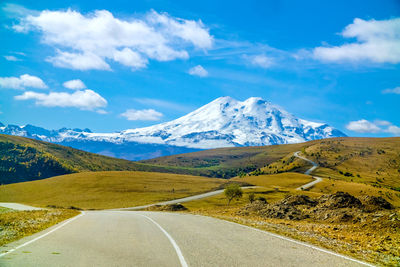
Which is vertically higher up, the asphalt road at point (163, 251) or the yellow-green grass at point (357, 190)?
the asphalt road at point (163, 251)

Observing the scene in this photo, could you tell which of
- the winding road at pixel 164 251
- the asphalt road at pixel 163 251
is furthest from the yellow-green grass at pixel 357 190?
the asphalt road at pixel 163 251

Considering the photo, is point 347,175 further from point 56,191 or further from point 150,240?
point 150,240

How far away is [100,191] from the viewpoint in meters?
104

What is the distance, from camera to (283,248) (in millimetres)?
11969

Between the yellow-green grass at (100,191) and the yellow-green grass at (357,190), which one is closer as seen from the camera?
the yellow-green grass at (100,191)

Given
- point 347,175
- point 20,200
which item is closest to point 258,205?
point 20,200

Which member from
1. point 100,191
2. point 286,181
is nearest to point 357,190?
point 286,181

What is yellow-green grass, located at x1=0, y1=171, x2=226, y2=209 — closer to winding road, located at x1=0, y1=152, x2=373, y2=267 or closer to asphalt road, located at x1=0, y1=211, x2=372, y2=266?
asphalt road, located at x1=0, y1=211, x2=372, y2=266

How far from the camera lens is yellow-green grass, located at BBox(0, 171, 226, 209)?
290ft

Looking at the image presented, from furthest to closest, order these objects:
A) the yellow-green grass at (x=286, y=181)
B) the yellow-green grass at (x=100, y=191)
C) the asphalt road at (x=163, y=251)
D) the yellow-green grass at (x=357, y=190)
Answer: the yellow-green grass at (x=286, y=181) → the yellow-green grass at (x=357, y=190) → the yellow-green grass at (x=100, y=191) → the asphalt road at (x=163, y=251)

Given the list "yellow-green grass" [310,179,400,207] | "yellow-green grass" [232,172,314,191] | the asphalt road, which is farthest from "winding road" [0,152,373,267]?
"yellow-green grass" [232,172,314,191]

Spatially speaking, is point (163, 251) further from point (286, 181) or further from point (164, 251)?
point (286, 181)

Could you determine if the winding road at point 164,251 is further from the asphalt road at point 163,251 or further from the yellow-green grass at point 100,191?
the yellow-green grass at point 100,191

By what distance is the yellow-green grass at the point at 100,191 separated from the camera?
88.2 metres
